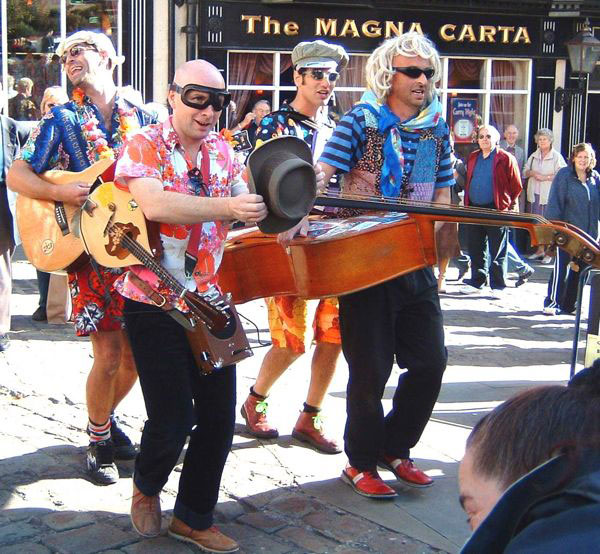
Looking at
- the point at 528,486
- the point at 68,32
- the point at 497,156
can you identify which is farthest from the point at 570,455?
the point at 68,32

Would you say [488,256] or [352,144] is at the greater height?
[352,144]

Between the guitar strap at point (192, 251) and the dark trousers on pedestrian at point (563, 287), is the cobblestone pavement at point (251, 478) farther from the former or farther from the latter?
the dark trousers on pedestrian at point (563, 287)

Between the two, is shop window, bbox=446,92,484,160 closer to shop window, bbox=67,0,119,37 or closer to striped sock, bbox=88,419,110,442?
shop window, bbox=67,0,119,37

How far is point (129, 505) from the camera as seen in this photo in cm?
444

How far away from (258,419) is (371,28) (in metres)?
11.3

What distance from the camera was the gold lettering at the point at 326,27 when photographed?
15391 millimetres

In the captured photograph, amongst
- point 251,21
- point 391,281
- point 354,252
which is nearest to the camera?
point 354,252

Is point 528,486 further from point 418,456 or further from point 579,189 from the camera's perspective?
point 579,189

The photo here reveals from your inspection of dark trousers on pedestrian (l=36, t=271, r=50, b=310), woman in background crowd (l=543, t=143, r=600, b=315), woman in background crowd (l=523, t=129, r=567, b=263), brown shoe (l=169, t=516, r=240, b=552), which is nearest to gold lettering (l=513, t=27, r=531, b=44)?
woman in background crowd (l=523, t=129, r=567, b=263)

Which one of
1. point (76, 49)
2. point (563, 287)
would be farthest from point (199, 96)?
point (563, 287)

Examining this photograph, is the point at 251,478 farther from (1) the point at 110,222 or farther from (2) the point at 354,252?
(1) the point at 110,222

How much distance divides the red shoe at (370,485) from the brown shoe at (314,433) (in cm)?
57

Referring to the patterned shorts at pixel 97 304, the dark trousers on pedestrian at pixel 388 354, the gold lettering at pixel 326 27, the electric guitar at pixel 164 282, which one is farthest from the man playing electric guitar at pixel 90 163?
the gold lettering at pixel 326 27

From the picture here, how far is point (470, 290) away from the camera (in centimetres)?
1155
